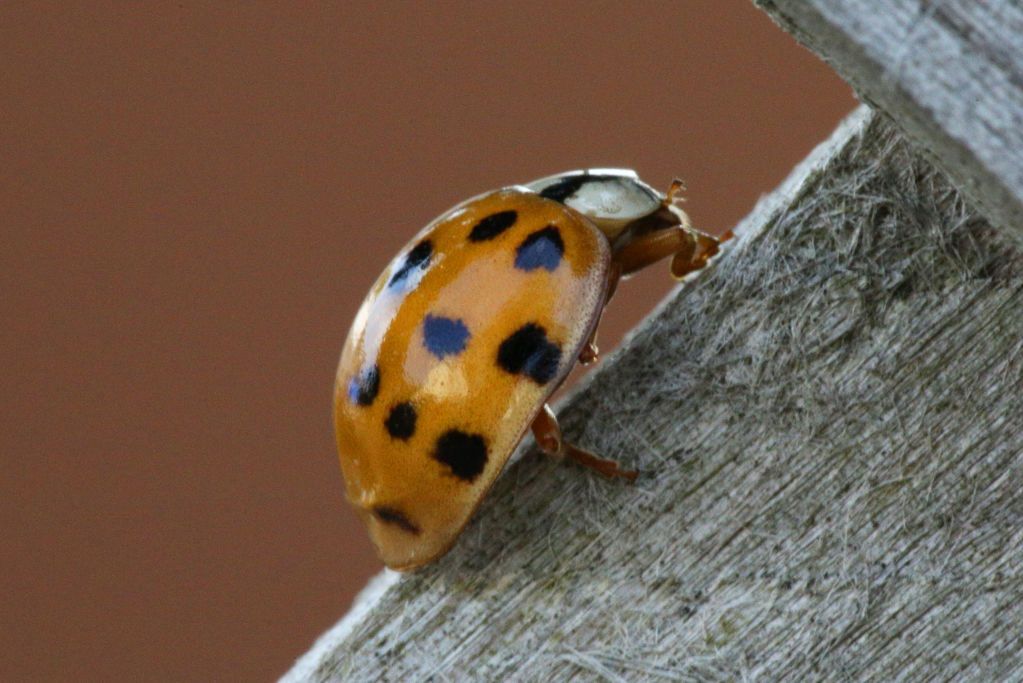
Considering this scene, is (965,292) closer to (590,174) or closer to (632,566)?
(632,566)

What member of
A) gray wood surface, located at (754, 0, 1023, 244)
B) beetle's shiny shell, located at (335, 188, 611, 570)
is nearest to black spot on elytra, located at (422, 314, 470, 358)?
beetle's shiny shell, located at (335, 188, 611, 570)

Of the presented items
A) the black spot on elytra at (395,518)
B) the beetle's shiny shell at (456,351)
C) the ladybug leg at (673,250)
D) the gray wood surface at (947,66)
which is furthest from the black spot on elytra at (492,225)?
the gray wood surface at (947,66)

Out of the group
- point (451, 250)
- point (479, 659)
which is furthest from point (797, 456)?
point (451, 250)

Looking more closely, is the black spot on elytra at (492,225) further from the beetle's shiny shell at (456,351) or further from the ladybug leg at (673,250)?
the ladybug leg at (673,250)

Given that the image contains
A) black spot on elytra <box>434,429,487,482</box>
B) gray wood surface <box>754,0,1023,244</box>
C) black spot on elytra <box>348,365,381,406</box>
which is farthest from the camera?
black spot on elytra <box>348,365,381,406</box>

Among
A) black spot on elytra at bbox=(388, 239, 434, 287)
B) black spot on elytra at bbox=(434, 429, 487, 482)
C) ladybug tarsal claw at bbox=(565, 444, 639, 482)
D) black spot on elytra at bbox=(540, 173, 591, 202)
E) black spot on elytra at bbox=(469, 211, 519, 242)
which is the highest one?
black spot on elytra at bbox=(540, 173, 591, 202)

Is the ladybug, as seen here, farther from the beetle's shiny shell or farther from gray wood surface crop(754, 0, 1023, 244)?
gray wood surface crop(754, 0, 1023, 244)

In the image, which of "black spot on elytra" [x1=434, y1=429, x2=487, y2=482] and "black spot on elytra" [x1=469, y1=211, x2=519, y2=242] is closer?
"black spot on elytra" [x1=434, y1=429, x2=487, y2=482]
